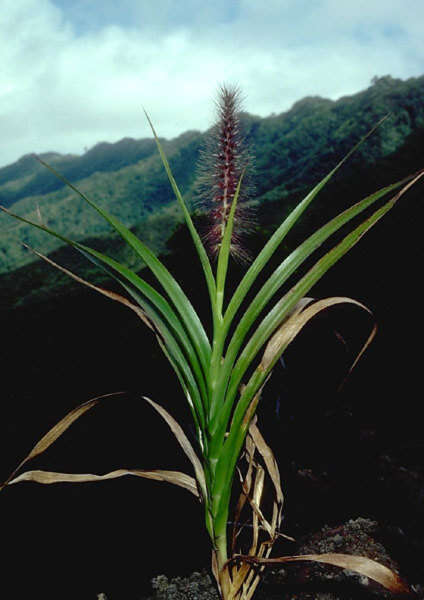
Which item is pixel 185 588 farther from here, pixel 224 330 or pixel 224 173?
pixel 224 173

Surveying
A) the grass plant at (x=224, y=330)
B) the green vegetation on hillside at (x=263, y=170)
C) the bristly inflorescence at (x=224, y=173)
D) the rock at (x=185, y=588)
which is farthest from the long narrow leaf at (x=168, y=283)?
the green vegetation on hillside at (x=263, y=170)

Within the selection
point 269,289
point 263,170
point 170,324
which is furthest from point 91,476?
point 263,170

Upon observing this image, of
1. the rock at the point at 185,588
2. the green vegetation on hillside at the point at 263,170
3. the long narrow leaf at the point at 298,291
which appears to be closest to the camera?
the long narrow leaf at the point at 298,291

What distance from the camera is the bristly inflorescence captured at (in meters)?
1.05

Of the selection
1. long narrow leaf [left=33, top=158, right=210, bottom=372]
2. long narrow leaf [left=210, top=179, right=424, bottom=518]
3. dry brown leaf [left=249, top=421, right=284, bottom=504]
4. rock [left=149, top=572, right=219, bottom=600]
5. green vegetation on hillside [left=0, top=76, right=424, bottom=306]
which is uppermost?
green vegetation on hillside [left=0, top=76, right=424, bottom=306]

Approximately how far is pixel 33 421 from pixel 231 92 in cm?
715

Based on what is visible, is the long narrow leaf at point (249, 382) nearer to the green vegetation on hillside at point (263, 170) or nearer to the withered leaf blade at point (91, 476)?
the withered leaf blade at point (91, 476)

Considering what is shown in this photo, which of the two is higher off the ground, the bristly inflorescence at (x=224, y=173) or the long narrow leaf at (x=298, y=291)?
the bristly inflorescence at (x=224, y=173)

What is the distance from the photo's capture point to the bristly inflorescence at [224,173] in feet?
3.43

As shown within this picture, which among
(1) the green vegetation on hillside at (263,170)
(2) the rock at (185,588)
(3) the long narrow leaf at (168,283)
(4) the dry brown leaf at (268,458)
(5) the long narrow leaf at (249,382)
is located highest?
(1) the green vegetation on hillside at (263,170)

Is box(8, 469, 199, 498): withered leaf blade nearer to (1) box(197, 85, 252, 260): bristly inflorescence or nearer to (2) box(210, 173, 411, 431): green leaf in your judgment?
(2) box(210, 173, 411, 431): green leaf

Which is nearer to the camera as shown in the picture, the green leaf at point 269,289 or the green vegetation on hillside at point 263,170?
the green leaf at point 269,289

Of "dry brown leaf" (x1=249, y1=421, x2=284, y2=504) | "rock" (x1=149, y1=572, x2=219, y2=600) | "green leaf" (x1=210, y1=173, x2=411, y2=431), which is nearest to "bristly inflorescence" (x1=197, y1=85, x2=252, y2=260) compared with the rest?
"green leaf" (x1=210, y1=173, x2=411, y2=431)

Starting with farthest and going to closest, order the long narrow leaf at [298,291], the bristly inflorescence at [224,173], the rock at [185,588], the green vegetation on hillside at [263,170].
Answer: the green vegetation on hillside at [263,170]
the rock at [185,588]
the bristly inflorescence at [224,173]
the long narrow leaf at [298,291]
